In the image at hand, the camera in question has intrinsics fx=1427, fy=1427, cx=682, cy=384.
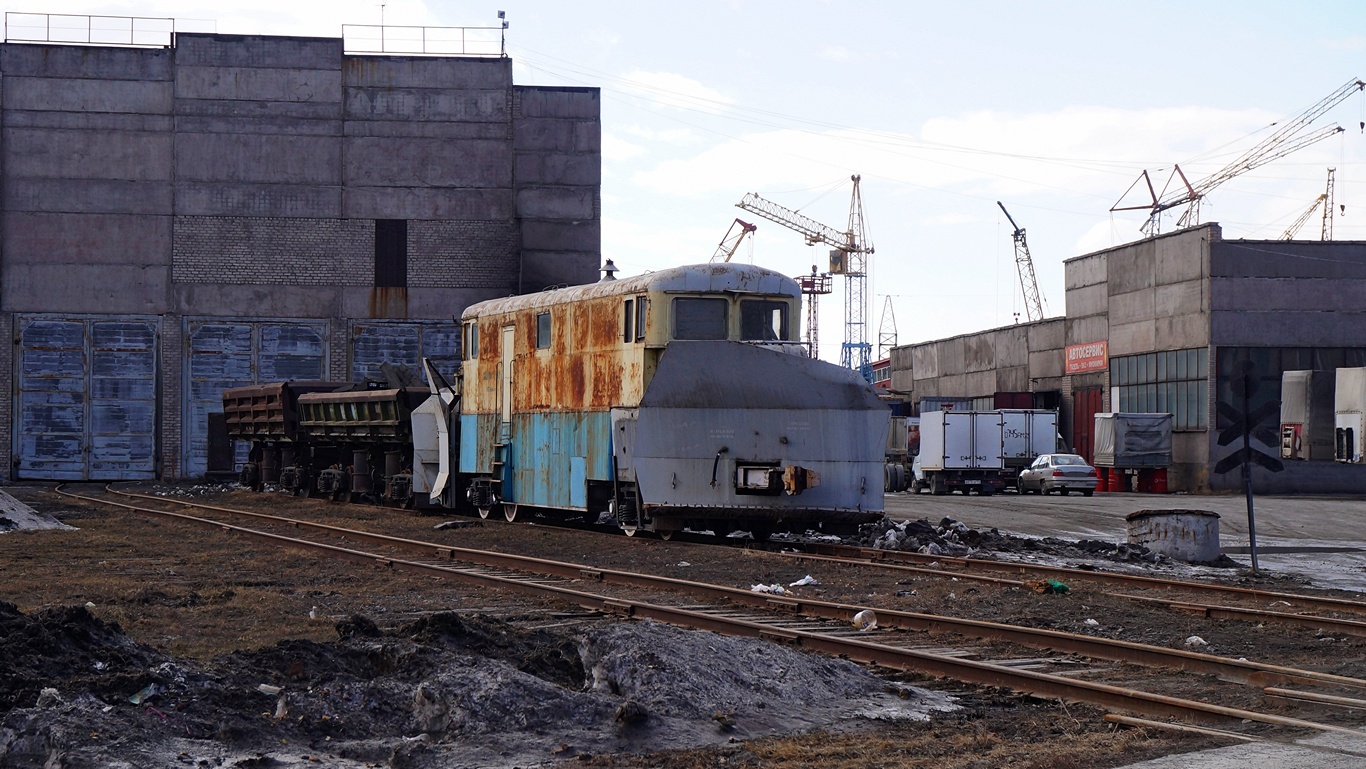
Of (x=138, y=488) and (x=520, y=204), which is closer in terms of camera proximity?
(x=138, y=488)

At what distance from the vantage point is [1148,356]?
51594 mm

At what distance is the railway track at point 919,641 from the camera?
802 cm

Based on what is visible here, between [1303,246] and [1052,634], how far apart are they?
41.9 metres

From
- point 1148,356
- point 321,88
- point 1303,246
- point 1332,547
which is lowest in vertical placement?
point 1332,547

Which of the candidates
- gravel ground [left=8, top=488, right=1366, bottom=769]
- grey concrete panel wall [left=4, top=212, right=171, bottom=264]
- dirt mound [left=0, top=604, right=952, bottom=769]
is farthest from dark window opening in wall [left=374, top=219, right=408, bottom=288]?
dirt mound [left=0, top=604, right=952, bottom=769]

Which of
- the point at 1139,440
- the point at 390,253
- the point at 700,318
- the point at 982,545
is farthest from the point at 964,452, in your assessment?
the point at 700,318

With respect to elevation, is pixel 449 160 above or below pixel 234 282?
above

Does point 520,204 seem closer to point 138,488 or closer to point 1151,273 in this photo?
point 138,488

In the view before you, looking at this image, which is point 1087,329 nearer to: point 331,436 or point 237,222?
point 237,222

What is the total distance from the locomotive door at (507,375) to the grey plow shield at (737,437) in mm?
4023

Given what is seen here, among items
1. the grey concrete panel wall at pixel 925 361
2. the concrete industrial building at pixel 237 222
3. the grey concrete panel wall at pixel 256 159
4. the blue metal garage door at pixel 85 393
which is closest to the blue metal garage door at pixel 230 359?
the concrete industrial building at pixel 237 222

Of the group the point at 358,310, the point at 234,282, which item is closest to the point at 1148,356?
the point at 358,310

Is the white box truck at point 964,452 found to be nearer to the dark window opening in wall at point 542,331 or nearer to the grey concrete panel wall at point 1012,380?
the grey concrete panel wall at point 1012,380

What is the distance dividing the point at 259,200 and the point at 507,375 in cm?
2707
